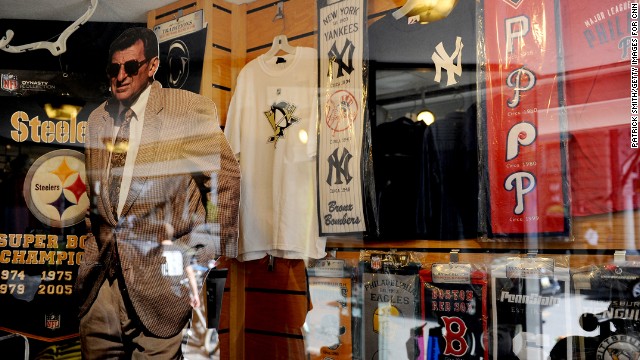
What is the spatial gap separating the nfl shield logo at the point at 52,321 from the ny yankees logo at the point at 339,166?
1.42 m

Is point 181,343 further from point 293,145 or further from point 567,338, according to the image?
point 567,338

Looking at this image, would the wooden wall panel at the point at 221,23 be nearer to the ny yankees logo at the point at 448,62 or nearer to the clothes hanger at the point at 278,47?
the clothes hanger at the point at 278,47

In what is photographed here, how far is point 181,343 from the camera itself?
2.89 meters

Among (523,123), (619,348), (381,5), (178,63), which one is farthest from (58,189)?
(619,348)

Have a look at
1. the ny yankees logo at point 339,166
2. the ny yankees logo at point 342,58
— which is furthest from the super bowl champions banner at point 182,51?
the ny yankees logo at point 339,166

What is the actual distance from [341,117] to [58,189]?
4.56 ft

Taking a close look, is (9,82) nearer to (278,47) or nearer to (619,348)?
(278,47)

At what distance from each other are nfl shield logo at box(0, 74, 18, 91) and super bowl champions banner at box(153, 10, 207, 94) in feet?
2.10

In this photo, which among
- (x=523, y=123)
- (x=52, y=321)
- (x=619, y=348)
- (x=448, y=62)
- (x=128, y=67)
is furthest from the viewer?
(x=128, y=67)

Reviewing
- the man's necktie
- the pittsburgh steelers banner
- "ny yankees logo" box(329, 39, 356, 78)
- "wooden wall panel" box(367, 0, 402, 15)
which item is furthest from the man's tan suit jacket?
"wooden wall panel" box(367, 0, 402, 15)

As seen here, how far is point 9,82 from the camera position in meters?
2.85

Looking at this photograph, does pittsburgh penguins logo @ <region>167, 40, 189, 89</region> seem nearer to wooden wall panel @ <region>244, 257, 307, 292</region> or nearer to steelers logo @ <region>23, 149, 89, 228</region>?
steelers logo @ <region>23, 149, 89, 228</region>

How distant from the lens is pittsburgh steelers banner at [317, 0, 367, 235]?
288 cm

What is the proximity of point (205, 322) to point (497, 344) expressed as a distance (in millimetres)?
1431
